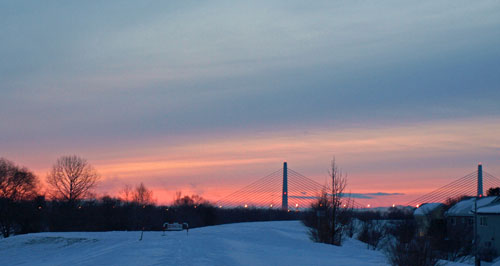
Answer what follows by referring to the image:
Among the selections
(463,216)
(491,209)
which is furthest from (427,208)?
(491,209)

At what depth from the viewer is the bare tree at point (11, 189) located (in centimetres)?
6850

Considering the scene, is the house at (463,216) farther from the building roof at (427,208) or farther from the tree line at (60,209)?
the tree line at (60,209)

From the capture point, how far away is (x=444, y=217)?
59.1 meters

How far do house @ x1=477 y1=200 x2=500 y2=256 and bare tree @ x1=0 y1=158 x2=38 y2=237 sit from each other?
54.7 m

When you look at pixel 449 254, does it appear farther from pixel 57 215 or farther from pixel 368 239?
pixel 57 215

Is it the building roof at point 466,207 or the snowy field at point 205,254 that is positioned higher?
the building roof at point 466,207

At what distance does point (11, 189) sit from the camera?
7194 cm

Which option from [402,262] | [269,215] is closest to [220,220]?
[269,215]

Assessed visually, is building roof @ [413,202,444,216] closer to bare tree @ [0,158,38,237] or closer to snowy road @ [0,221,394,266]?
snowy road @ [0,221,394,266]

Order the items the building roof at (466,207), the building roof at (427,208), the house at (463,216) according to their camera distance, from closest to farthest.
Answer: the house at (463,216), the building roof at (466,207), the building roof at (427,208)

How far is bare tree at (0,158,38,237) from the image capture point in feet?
225

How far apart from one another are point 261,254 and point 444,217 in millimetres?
43363

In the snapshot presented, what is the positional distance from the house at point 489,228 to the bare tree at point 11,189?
54.7 metres

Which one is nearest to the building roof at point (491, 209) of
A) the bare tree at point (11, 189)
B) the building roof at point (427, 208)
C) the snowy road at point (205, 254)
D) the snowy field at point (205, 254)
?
the building roof at point (427, 208)
